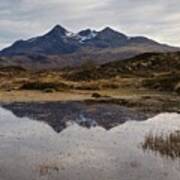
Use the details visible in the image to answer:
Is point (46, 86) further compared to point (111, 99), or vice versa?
point (46, 86)

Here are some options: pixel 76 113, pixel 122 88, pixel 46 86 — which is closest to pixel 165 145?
pixel 76 113

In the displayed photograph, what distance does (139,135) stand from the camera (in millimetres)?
33438

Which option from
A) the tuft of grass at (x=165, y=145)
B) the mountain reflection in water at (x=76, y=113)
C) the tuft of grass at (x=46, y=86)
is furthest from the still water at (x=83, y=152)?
the tuft of grass at (x=46, y=86)

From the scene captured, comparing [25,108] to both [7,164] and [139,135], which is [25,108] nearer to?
[139,135]

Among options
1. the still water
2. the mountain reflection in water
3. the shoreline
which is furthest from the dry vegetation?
the still water

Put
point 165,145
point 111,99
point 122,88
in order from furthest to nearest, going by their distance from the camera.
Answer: point 122,88, point 111,99, point 165,145

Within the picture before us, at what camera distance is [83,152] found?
89.7 feet

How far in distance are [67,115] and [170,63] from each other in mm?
67129

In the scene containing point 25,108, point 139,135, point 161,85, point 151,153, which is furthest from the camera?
point 161,85

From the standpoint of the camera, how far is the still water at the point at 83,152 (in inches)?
864

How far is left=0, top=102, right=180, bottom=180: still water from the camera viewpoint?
2194 centimetres

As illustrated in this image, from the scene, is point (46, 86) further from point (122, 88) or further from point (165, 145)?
point (165, 145)

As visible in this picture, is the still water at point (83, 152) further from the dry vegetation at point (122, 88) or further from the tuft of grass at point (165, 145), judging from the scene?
the dry vegetation at point (122, 88)

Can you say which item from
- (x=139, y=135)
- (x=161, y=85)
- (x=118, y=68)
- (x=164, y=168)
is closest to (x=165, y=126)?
(x=139, y=135)
